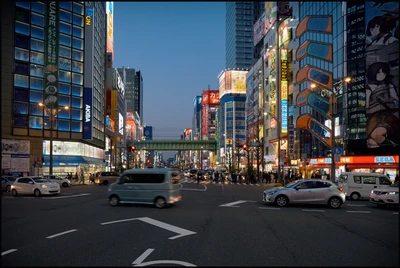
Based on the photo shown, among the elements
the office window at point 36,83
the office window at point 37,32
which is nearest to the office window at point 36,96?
the office window at point 36,83

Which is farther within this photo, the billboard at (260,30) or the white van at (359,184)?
the billboard at (260,30)

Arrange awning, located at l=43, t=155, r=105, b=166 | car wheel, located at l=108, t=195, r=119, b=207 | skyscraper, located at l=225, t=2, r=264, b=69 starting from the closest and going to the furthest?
1. car wheel, located at l=108, t=195, r=119, b=207
2. awning, located at l=43, t=155, r=105, b=166
3. skyscraper, located at l=225, t=2, r=264, b=69

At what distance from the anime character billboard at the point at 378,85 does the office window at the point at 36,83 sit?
47561 mm

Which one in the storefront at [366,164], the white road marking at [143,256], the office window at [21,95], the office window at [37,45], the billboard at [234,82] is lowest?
the white road marking at [143,256]

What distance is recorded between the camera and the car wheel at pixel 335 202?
20.0 meters

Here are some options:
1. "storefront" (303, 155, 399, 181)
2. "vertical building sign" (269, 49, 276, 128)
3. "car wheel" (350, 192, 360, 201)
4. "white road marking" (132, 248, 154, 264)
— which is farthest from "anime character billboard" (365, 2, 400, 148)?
"white road marking" (132, 248, 154, 264)

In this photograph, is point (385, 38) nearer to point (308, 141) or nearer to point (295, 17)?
point (308, 141)

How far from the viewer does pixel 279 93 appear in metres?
78.1

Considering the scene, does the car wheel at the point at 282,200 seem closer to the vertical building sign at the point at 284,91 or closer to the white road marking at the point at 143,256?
the white road marking at the point at 143,256

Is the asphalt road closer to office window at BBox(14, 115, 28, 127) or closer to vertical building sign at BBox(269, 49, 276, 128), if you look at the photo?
office window at BBox(14, 115, 28, 127)

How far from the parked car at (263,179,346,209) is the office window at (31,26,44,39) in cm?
4731

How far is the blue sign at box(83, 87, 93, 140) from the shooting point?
69250 mm

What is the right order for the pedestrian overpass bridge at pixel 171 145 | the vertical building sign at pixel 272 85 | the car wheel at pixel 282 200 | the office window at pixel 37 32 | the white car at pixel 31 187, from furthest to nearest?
the pedestrian overpass bridge at pixel 171 145
the vertical building sign at pixel 272 85
the office window at pixel 37 32
the white car at pixel 31 187
the car wheel at pixel 282 200

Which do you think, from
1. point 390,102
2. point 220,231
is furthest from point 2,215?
point 390,102
